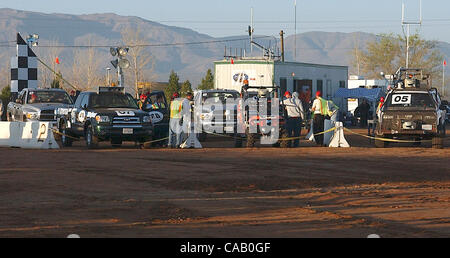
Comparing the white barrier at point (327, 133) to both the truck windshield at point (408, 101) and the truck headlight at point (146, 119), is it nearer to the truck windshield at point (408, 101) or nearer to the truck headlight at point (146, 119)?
the truck windshield at point (408, 101)

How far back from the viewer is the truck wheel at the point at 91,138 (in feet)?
81.8

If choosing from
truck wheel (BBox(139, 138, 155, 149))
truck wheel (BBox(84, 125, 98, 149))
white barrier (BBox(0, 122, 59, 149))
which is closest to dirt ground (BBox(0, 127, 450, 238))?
truck wheel (BBox(84, 125, 98, 149))

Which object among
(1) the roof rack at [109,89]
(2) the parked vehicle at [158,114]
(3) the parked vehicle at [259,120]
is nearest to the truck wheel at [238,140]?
(3) the parked vehicle at [259,120]

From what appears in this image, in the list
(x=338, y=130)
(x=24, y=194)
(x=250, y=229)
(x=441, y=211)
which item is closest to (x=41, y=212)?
(x=24, y=194)

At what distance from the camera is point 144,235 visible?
10.5 m

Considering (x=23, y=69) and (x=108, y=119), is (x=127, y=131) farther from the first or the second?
(x=23, y=69)

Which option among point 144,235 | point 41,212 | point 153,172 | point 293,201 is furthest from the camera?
point 153,172

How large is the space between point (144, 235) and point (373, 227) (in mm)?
3053

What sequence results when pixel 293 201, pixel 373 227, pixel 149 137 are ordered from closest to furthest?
pixel 373 227
pixel 293 201
pixel 149 137

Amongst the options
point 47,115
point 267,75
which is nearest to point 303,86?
point 267,75

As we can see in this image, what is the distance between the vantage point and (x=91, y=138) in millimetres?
25047

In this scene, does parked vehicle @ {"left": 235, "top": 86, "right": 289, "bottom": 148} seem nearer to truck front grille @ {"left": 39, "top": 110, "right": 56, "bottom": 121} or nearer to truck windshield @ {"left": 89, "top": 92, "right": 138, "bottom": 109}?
truck windshield @ {"left": 89, "top": 92, "right": 138, "bottom": 109}

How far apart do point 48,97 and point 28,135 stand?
15.6 feet

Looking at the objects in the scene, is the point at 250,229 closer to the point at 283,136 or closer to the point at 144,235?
the point at 144,235
